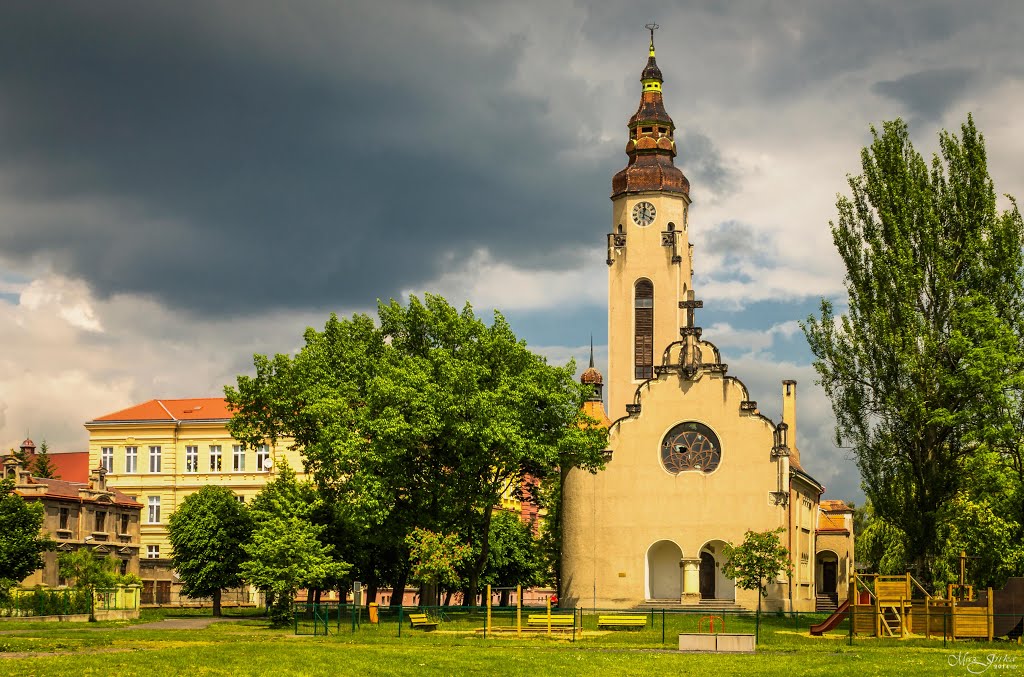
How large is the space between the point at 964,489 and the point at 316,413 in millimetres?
27275

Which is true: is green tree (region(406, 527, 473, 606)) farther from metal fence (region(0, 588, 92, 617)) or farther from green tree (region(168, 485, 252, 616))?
metal fence (region(0, 588, 92, 617))

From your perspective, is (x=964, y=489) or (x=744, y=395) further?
(x=744, y=395)

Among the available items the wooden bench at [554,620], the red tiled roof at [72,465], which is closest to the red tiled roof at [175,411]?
the red tiled roof at [72,465]

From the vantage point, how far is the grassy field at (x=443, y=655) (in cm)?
2897

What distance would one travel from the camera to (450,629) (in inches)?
1842

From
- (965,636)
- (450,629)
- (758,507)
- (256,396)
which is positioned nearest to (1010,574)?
(965,636)

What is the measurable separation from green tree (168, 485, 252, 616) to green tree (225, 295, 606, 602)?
214 inches

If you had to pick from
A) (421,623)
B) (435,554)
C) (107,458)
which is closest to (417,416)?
(435,554)

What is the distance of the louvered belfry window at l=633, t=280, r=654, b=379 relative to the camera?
77.7 m

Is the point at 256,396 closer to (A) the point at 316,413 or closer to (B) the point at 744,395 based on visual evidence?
(A) the point at 316,413

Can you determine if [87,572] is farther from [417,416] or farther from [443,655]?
[443,655]

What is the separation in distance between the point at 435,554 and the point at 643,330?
95.2 ft

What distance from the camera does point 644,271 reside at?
258 feet

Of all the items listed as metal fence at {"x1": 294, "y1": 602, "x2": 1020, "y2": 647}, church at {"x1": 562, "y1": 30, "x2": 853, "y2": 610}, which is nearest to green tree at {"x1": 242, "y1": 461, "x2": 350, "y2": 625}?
metal fence at {"x1": 294, "y1": 602, "x2": 1020, "y2": 647}
